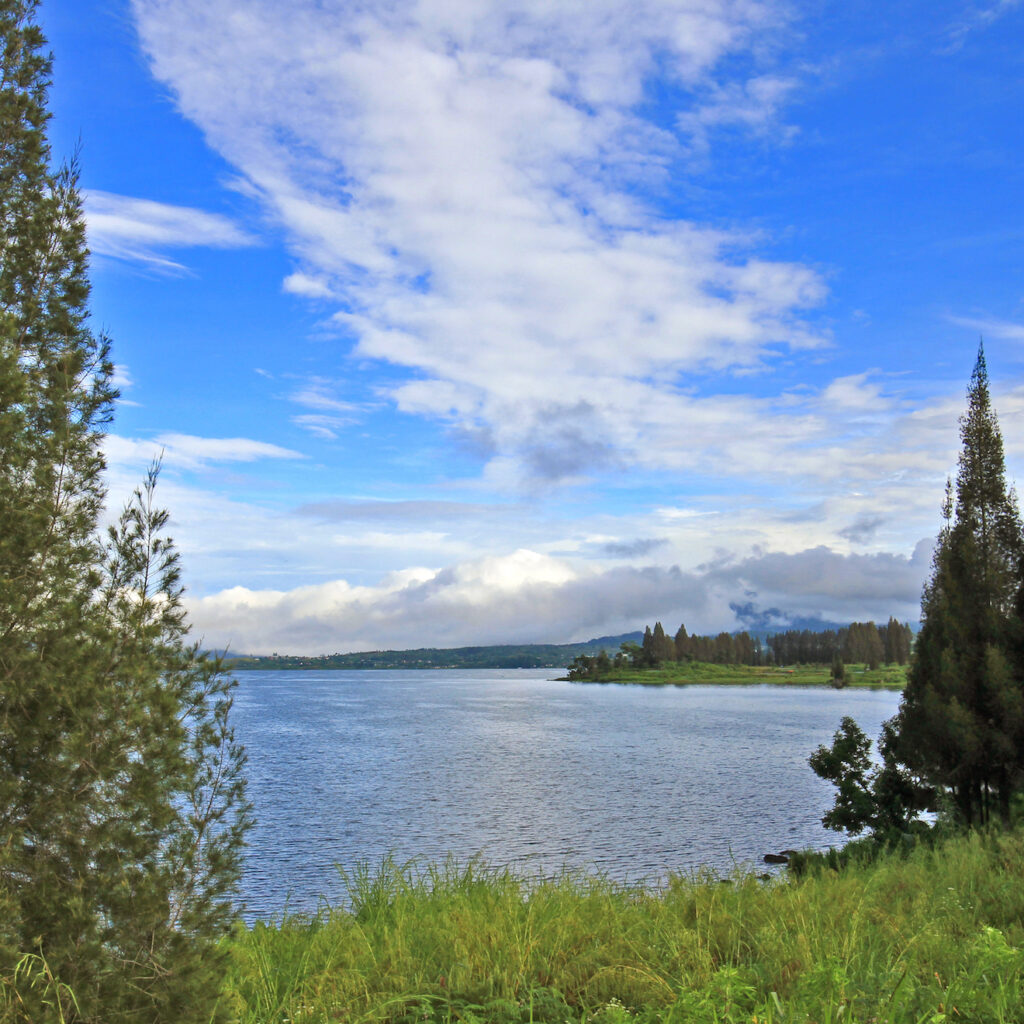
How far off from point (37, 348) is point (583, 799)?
136 feet

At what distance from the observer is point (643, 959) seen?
6.54 metres

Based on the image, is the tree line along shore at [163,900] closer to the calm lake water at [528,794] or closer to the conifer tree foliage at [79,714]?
the conifer tree foliage at [79,714]

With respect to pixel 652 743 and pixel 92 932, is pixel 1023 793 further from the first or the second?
pixel 652 743

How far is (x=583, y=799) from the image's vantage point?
43.4 metres

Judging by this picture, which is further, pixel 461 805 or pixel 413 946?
pixel 461 805

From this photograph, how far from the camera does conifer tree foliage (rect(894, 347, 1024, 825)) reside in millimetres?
21000

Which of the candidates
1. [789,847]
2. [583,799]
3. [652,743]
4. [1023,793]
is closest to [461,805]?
[583,799]

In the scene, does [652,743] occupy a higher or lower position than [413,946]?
lower

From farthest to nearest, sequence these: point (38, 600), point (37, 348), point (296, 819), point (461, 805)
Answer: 1. point (461, 805)
2. point (296, 819)
3. point (37, 348)
4. point (38, 600)

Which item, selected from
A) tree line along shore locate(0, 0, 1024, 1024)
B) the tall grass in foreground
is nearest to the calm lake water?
the tall grass in foreground

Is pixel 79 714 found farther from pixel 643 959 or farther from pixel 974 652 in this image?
pixel 974 652

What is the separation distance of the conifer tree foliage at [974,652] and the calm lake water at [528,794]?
6722mm

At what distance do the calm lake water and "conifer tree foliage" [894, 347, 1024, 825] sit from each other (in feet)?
22.1

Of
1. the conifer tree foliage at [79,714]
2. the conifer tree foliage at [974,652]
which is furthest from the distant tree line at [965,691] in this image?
the conifer tree foliage at [79,714]
